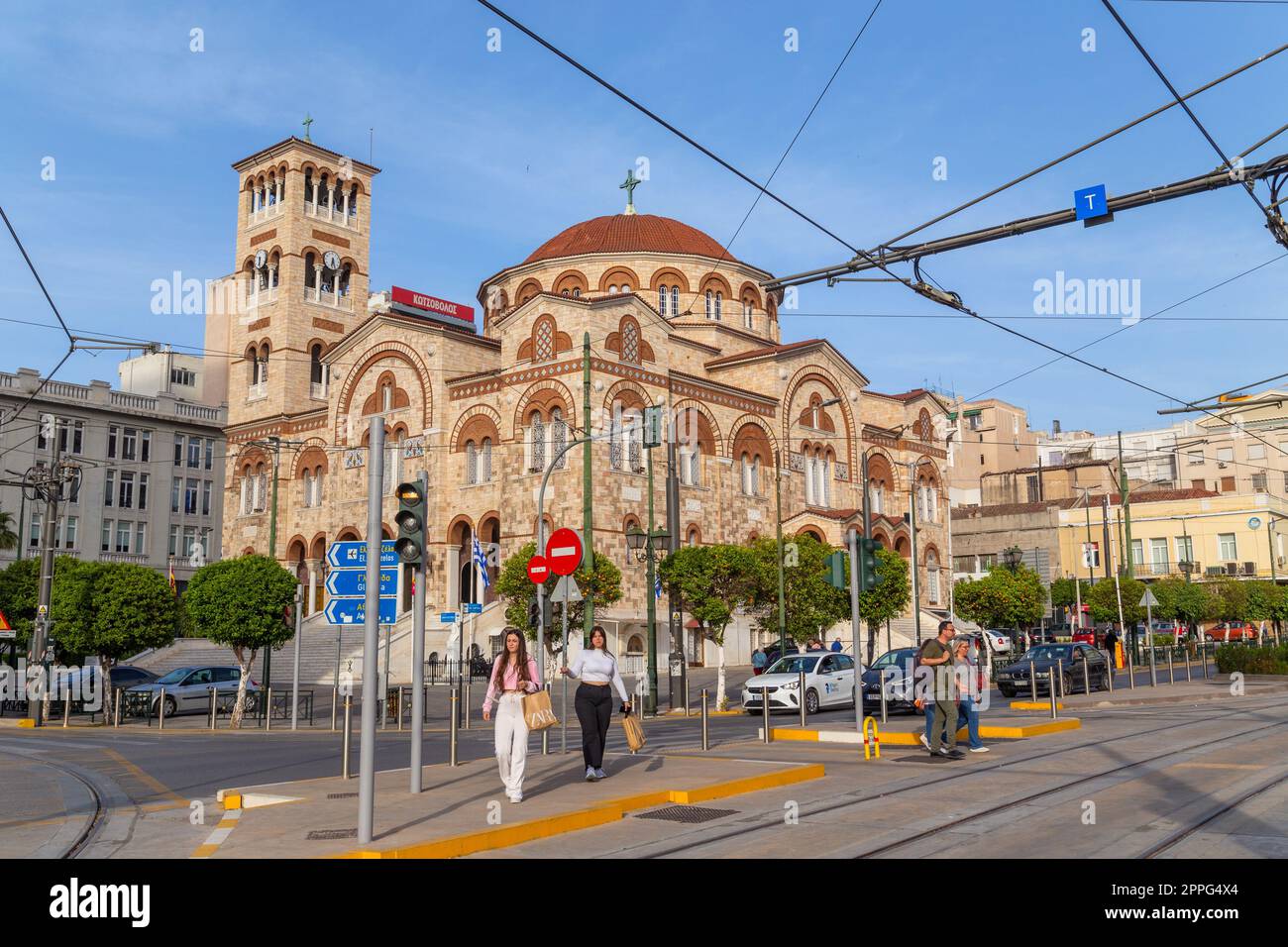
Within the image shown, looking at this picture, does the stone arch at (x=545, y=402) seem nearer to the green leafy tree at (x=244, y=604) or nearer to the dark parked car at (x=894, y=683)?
the green leafy tree at (x=244, y=604)

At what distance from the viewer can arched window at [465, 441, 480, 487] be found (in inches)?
1751

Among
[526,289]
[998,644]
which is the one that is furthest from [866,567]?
[526,289]

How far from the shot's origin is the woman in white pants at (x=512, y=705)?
32.1 ft

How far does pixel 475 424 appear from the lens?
44.3 m

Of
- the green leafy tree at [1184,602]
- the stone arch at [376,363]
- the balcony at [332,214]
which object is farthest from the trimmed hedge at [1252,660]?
the balcony at [332,214]

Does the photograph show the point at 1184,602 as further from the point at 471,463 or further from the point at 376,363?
the point at 376,363

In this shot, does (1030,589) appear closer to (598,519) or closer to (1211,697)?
(598,519)

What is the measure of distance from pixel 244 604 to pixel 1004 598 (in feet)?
95.5

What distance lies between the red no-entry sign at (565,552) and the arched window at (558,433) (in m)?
26.0

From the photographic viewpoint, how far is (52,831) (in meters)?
9.21

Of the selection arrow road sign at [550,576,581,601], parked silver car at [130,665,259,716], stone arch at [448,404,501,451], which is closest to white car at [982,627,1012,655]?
stone arch at [448,404,501,451]

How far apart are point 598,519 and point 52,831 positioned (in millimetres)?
31073

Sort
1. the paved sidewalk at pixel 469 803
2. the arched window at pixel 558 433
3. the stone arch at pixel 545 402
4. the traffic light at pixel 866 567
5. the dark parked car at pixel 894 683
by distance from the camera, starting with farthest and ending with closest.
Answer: the arched window at pixel 558 433 → the stone arch at pixel 545 402 → the dark parked car at pixel 894 683 → the traffic light at pixel 866 567 → the paved sidewalk at pixel 469 803

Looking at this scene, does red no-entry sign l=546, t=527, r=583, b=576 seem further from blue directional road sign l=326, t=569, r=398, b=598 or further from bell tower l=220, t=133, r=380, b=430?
bell tower l=220, t=133, r=380, b=430
